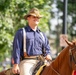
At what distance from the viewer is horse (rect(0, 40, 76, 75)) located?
21.5 feet

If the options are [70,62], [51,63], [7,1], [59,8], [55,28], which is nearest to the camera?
[70,62]

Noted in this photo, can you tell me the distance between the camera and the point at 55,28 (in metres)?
36.9

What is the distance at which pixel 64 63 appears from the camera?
6832 mm

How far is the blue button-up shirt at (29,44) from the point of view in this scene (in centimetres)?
725

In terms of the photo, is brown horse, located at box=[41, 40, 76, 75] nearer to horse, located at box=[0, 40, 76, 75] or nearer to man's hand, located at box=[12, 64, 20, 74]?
horse, located at box=[0, 40, 76, 75]

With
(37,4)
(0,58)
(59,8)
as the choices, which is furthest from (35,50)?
(59,8)

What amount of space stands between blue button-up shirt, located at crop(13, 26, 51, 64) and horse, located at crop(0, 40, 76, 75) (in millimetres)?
448

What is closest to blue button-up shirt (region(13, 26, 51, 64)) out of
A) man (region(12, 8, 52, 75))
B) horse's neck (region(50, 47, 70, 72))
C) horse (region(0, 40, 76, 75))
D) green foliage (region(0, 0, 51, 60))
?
man (region(12, 8, 52, 75))

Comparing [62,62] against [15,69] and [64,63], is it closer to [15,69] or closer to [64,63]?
[64,63]

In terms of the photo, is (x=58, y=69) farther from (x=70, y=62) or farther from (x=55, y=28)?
(x=55, y=28)

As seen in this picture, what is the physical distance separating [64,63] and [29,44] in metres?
0.88

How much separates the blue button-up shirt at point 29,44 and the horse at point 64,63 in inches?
17.6

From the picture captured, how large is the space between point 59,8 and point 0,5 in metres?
11.9

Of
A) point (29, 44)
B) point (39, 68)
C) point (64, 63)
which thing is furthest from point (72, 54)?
point (29, 44)
